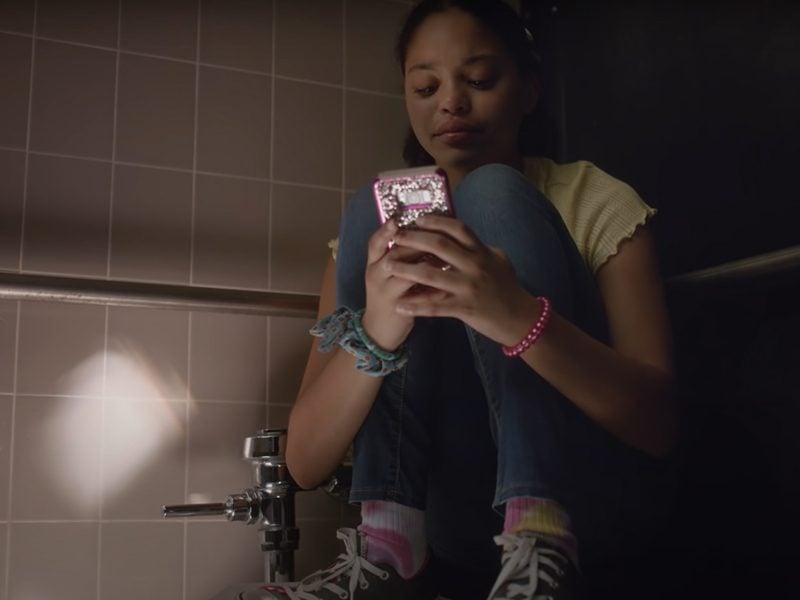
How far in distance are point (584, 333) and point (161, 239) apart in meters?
0.53

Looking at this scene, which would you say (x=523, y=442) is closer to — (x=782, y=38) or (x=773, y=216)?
(x=773, y=216)

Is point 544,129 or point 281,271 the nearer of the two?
point 544,129

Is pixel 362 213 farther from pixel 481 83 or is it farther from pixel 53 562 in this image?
pixel 53 562

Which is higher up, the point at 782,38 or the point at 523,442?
the point at 782,38

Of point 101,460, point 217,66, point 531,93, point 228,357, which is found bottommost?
point 101,460

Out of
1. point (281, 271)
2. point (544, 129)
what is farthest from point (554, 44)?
point (281, 271)

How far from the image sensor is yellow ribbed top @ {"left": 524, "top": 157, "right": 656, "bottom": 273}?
73 centimetres

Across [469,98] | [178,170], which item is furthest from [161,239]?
[469,98]

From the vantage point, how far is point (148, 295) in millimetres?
865

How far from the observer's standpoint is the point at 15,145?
98cm

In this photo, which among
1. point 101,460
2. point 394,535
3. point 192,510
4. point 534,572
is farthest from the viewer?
point 101,460

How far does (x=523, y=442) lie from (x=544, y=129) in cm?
31

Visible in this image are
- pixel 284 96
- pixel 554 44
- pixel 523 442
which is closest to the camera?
pixel 523 442

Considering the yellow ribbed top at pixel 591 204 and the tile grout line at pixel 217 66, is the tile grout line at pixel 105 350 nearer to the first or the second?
the tile grout line at pixel 217 66
